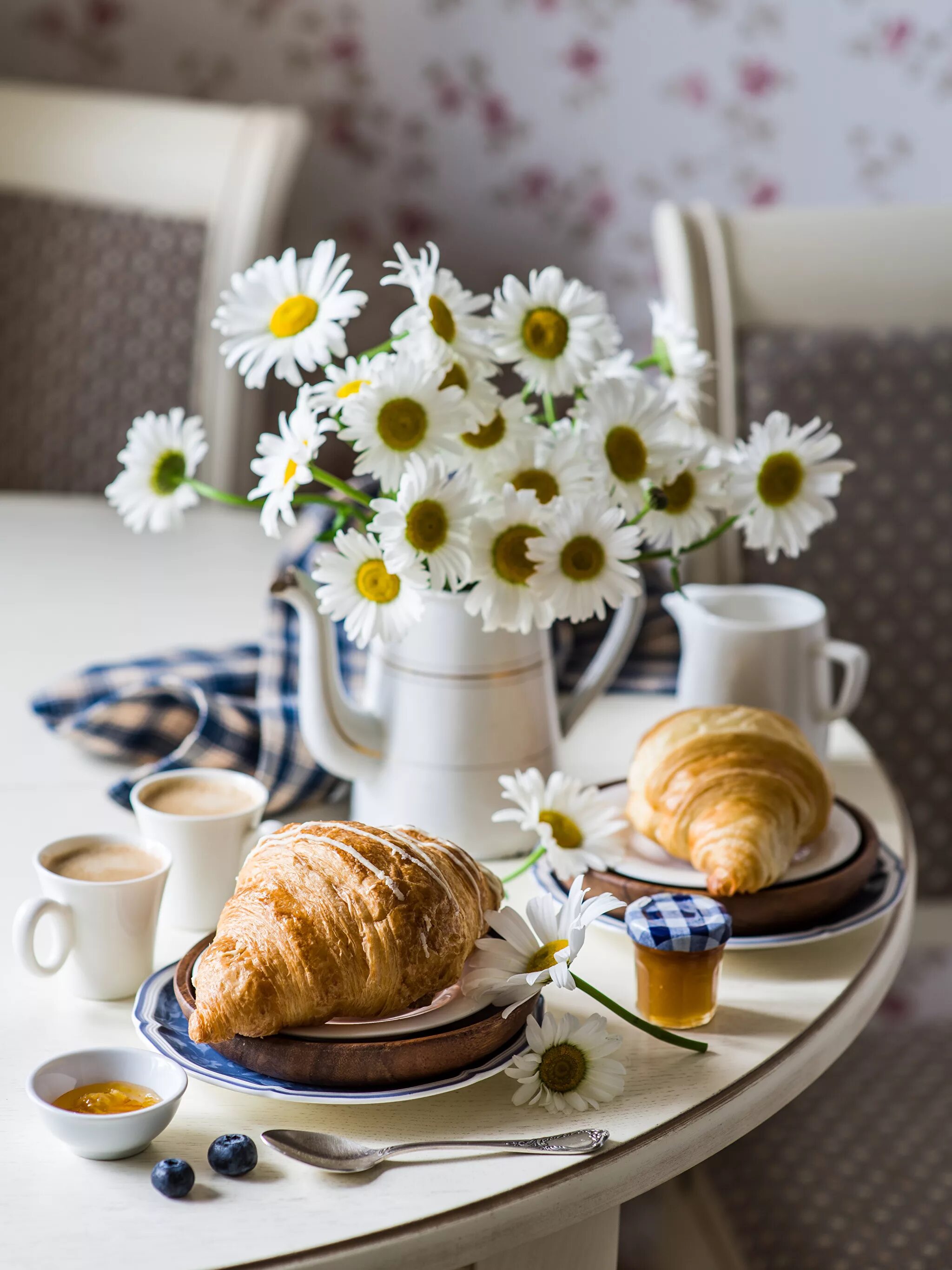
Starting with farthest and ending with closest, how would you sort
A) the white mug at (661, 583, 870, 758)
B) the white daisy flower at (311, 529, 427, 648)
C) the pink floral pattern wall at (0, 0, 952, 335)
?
the pink floral pattern wall at (0, 0, 952, 335), the white mug at (661, 583, 870, 758), the white daisy flower at (311, 529, 427, 648)

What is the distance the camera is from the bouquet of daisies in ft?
2.55

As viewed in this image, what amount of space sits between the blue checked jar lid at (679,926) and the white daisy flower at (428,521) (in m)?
0.21

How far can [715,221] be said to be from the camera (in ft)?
5.46

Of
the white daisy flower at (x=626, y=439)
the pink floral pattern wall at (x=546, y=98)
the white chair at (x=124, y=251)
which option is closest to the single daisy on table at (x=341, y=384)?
the white daisy flower at (x=626, y=439)

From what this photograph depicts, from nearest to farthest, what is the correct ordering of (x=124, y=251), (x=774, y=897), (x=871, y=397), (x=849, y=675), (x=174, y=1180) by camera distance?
(x=174, y=1180), (x=774, y=897), (x=849, y=675), (x=871, y=397), (x=124, y=251)

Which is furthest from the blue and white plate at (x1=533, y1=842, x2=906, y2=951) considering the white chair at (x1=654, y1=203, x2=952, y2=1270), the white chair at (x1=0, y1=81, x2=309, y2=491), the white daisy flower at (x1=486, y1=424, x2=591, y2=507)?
the white chair at (x1=0, y1=81, x2=309, y2=491)

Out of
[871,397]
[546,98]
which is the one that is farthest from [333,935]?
[546,98]

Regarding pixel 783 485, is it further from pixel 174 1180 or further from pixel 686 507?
pixel 174 1180

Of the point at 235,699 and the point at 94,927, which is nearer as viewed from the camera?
the point at 94,927

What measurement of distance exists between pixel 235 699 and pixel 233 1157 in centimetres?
56

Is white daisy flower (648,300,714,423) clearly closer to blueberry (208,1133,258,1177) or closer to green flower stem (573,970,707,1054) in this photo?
green flower stem (573,970,707,1054)

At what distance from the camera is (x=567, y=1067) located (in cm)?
69

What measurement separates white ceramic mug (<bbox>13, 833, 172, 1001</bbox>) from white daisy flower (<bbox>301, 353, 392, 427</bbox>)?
267 mm

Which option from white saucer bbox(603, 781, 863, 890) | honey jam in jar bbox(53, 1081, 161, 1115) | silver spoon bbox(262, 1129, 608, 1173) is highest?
white saucer bbox(603, 781, 863, 890)
